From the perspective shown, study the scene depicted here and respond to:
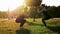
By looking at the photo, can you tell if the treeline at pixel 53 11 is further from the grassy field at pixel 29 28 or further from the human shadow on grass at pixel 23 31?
the human shadow on grass at pixel 23 31

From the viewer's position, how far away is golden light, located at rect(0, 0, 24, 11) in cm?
178

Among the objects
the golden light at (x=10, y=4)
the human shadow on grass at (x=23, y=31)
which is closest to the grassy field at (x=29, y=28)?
the human shadow on grass at (x=23, y=31)

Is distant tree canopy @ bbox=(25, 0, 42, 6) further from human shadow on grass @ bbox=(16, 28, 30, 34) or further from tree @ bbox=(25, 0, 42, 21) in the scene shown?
human shadow on grass @ bbox=(16, 28, 30, 34)

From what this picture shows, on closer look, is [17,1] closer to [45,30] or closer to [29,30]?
[29,30]

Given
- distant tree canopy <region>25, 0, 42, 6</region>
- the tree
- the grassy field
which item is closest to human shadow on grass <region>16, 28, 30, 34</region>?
the grassy field

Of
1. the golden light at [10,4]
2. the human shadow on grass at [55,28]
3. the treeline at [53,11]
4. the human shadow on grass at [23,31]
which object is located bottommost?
the human shadow on grass at [23,31]

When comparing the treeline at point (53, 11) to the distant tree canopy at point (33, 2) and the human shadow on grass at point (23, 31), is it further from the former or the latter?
the human shadow on grass at point (23, 31)

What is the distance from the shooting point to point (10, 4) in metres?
1.79

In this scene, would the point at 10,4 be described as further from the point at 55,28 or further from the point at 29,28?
the point at 55,28

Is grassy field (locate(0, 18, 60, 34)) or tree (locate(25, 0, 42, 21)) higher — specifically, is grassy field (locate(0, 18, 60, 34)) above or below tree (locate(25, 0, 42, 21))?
below

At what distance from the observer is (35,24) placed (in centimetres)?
176

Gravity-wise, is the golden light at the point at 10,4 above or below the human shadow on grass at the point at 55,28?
above

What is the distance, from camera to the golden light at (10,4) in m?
1.78

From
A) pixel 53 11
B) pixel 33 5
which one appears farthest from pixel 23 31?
pixel 53 11
